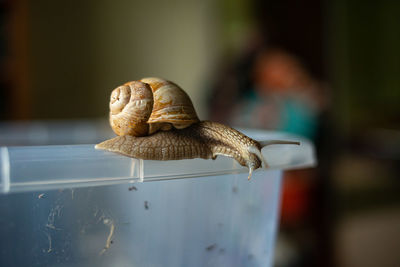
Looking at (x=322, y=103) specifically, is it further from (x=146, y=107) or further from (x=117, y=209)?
(x=117, y=209)

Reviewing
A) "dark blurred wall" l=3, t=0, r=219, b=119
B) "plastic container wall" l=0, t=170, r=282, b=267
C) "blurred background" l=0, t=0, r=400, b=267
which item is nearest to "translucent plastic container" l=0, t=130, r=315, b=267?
"plastic container wall" l=0, t=170, r=282, b=267

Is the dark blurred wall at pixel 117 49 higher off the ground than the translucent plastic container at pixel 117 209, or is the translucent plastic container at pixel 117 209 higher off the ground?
the dark blurred wall at pixel 117 49

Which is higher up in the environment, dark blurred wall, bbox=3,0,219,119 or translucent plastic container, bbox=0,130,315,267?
dark blurred wall, bbox=3,0,219,119

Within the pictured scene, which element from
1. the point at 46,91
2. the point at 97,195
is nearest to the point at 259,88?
the point at 46,91

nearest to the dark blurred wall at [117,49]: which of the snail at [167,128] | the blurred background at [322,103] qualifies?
the blurred background at [322,103]

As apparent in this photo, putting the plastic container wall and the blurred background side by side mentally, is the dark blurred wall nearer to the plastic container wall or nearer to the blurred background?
the blurred background

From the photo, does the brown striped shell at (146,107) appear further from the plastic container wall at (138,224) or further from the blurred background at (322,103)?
the blurred background at (322,103)

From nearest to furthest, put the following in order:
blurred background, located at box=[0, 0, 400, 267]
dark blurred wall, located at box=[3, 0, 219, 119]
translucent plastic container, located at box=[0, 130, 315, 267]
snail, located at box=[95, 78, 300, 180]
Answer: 1. translucent plastic container, located at box=[0, 130, 315, 267]
2. snail, located at box=[95, 78, 300, 180]
3. blurred background, located at box=[0, 0, 400, 267]
4. dark blurred wall, located at box=[3, 0, 219, 119]
